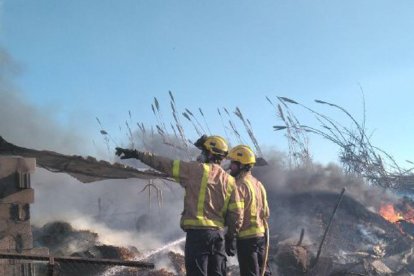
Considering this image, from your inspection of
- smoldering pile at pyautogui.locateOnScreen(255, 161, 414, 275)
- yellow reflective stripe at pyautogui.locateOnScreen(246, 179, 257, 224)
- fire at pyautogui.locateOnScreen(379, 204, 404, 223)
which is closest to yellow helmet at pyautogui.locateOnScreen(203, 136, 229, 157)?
yellow reflective stripe at pyautogui.locateOnScreen(246, 179, 257, 224)

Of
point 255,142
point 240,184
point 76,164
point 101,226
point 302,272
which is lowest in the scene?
point 302,272

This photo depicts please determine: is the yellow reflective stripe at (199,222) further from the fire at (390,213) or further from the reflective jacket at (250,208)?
the fire at (390,213)

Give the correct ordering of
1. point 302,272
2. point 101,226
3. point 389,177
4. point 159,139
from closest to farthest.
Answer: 1. point 302,272
2. point 101,226
3. point 389,177
4. point 159,139

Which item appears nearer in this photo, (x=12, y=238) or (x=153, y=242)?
(x=12, y=238)

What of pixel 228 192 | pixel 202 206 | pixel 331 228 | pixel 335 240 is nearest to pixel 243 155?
pixel 228 192

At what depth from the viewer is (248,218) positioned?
19.9ft

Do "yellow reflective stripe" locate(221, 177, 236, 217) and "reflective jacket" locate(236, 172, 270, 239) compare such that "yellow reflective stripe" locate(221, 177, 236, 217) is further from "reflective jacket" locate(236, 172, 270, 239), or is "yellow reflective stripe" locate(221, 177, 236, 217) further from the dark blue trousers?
"reflective jacket" locate(236, 172, 270, 239)

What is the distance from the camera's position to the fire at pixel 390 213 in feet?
60.3

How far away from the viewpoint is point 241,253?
6.14 metres

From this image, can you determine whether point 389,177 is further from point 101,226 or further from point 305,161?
point 101,226

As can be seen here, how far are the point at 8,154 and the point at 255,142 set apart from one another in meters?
17.4

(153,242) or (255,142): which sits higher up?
(255,142)

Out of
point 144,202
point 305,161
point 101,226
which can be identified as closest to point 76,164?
point 101,226

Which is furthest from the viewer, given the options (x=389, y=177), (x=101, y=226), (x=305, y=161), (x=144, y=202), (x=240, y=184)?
(x=305, y=161)
